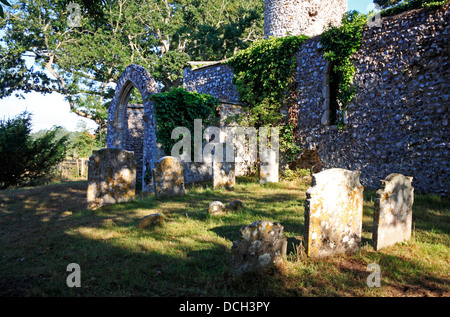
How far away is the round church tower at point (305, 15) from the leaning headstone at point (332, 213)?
13.4 meters

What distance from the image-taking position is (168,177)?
27.2 feet

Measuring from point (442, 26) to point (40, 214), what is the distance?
11.8m

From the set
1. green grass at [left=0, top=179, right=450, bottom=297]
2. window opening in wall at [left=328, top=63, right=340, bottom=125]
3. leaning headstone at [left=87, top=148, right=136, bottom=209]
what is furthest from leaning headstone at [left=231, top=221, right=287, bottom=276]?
window opening in wall at [left=328, top=63, right=340, bottom=125]

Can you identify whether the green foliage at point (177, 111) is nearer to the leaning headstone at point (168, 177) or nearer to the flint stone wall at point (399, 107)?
the leaning headstone at point (168, 177)

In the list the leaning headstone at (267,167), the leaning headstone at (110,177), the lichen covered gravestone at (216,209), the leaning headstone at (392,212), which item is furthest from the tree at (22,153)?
the leaning headstone at (392,212)

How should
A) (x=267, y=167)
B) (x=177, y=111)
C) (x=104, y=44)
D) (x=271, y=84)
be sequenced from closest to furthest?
(x=267, y=167) < (x=177, y=111) < (x=271, y=84) < (x=104, y=44)

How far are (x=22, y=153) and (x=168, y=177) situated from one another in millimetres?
9915

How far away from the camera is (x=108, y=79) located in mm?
23656

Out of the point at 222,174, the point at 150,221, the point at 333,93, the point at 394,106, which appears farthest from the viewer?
the point at 333,93

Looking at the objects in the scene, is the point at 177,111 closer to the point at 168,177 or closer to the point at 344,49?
the point at 168,177

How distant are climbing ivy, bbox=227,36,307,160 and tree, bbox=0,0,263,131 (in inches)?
482

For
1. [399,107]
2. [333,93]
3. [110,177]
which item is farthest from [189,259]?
[333,93]

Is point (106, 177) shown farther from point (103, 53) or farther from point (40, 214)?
point (103, 53)

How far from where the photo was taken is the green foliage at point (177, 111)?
1104cm
